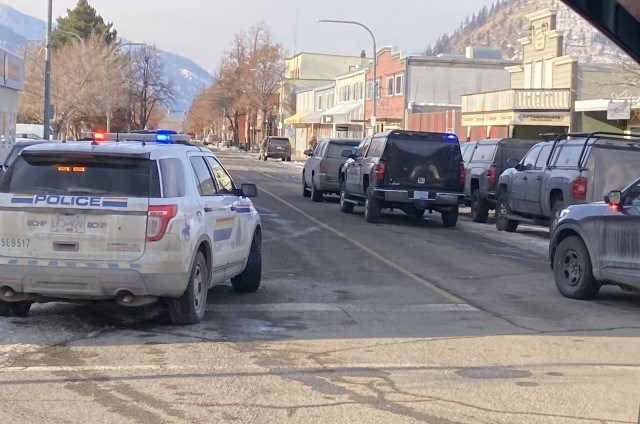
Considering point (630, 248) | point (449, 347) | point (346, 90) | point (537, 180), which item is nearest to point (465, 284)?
point (630, 248)

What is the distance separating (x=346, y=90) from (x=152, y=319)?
225 feet

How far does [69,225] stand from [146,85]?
68.7 metres

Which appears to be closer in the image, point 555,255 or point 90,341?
point 90,341

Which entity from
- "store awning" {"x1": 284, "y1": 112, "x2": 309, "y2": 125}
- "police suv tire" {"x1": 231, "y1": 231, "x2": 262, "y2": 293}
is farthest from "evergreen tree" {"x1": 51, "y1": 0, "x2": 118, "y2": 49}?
"police suv tire" {"x1": 231, "y1": 231, "x2": 262, "y2": 293}

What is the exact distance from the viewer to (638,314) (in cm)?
1054

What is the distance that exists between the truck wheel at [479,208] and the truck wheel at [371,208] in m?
3.27

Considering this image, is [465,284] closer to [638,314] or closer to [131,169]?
[638,314]

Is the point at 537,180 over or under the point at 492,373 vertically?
over

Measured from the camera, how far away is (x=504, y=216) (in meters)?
21.1

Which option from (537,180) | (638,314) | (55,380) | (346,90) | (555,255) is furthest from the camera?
(346,90)

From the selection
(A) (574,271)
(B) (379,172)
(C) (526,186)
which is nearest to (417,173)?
(B) (379,172)

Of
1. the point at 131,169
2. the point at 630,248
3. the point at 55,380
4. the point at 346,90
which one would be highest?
the point at 346,90

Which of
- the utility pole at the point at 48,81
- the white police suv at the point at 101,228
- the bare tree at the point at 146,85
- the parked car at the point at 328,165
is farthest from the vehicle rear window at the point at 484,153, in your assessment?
the bare tree at the point at 146,85

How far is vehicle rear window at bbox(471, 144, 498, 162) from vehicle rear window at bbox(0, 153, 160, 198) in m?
16.1
